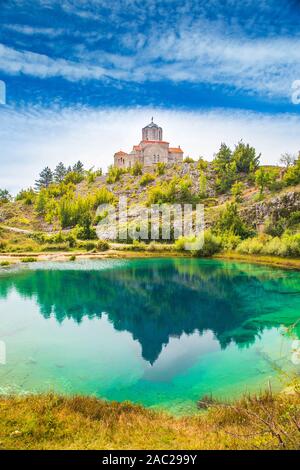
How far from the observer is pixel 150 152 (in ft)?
283

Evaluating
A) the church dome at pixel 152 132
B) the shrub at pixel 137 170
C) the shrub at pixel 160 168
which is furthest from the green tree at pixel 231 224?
the church dome at pixel 152 132

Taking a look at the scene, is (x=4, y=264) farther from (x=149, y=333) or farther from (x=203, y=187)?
(x=203, y=187)

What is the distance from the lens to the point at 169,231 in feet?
159

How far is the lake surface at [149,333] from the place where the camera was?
425 inches

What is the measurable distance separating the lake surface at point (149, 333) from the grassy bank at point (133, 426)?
147cm

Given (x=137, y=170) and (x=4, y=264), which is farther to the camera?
(x=137, y=170)

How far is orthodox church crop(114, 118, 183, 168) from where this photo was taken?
283ft

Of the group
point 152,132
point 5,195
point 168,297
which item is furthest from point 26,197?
point 168,297

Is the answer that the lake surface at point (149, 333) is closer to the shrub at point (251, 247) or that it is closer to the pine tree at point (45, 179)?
the shrub at point (251, 247)

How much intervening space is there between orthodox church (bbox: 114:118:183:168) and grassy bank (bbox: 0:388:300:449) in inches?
3181

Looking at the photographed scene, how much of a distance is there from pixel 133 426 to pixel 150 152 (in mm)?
82811

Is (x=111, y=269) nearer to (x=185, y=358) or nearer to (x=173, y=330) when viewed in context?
(x=173, y=330)
